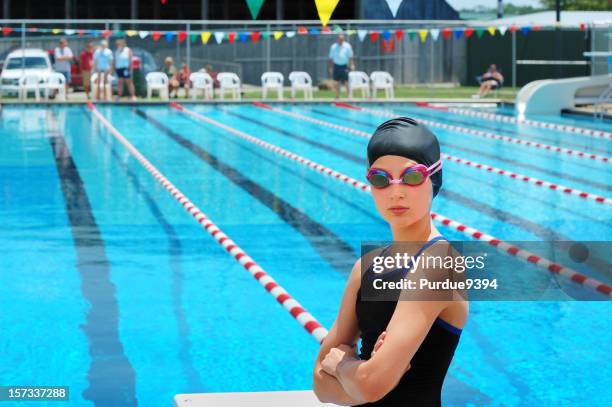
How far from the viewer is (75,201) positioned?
440 inches

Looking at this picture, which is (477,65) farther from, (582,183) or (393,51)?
(582,183)

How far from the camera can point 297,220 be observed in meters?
10.1

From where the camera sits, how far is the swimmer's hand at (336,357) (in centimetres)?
225

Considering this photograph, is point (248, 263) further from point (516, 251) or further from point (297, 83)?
point (297, 83)

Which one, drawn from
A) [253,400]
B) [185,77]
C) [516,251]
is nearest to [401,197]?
[253,400]

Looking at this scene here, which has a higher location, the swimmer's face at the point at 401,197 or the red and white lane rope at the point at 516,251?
the swimmer's face at the point at 401,197

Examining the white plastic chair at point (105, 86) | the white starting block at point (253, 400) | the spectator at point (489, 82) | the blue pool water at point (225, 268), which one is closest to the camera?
the white starting block at point (253, 400)

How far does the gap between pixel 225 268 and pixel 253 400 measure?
182 inches

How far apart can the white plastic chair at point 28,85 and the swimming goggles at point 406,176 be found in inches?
925

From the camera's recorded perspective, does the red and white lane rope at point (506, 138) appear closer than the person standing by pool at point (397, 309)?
No

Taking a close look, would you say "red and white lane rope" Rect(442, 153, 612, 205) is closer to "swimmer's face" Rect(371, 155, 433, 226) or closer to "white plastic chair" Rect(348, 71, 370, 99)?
"swimmer's face" Rect(371, 155, 433, 226)

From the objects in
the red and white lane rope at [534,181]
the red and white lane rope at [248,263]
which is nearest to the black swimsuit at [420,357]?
the red and white lane rope at [248,263]

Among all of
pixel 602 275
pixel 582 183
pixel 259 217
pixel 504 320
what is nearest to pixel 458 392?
pixel 504 320

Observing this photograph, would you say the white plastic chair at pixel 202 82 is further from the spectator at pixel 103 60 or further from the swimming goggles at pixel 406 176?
the swimming goggles at pixel 406 176
